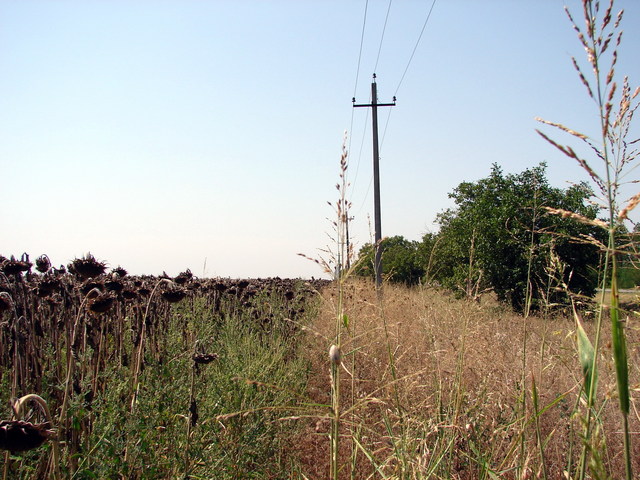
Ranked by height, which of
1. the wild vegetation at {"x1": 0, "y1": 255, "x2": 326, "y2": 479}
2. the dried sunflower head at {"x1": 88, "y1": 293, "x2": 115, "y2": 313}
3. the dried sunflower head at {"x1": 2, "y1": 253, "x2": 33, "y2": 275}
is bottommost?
the wild vegetation at {"x1": 0, "y1": 255, "x2": 326, "y2": 479}

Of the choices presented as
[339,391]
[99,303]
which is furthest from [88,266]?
[339,391]

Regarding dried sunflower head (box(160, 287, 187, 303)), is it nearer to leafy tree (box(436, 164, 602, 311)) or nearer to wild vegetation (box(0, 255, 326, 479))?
wild vegetation (box(0, 255, 326, 479))

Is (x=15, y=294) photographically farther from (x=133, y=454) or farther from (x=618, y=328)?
(x=618, y=328)

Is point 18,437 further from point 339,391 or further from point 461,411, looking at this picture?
point 461,411

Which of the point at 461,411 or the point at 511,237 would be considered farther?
the point at 511,237

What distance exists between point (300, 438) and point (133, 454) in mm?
1506

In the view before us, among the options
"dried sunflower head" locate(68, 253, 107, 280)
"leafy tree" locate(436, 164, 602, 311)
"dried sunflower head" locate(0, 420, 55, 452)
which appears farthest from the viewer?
"leafy tree" locate(436, 164, 602, 311)

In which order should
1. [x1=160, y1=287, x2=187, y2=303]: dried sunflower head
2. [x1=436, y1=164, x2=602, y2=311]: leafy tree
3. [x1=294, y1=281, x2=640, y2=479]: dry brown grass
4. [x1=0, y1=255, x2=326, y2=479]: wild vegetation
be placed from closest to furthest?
1. [x1=294, y1=281, x2=640, y2=479]: dry brown grass
2. [x1=0, y1=255, x2=326, y2=479]: wild vegetation
3. [x1=160, y1=287, x2=187, y2=303]: dried sunflower head
4. [x1=436, y1=164, x2=602, y2=311]: leafy tree

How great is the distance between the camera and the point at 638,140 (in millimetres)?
1073

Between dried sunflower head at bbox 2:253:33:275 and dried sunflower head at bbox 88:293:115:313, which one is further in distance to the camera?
dried sunflower head at bbox 2:253:33:275

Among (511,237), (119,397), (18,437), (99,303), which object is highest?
(511,237)

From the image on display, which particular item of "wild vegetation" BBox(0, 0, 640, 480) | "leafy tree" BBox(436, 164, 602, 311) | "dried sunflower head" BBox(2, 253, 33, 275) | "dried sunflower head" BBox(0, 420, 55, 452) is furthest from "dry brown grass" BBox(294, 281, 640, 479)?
"leafy tree" BBox(436, 164, 602, 311)

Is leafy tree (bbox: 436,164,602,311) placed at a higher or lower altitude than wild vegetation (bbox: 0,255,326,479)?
higher

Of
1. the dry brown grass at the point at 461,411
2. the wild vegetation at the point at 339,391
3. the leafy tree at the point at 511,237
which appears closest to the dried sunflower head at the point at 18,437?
the wild vegetation at the point at 339,391
